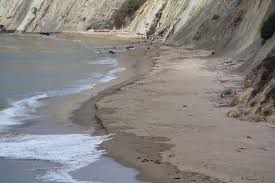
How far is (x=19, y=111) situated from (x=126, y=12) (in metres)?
47.4

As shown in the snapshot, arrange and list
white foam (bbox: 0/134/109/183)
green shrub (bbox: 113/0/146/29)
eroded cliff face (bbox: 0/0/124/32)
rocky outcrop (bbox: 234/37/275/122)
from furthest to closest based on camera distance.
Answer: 1. eroded cliff face (bbox: 0/0/124/32)
2. green shrub (bbox: 113/0/146/29)
3. rocky outcrop (bbox: 234/37/275/122)
4. white foam (bbox: 0/134/109/183)

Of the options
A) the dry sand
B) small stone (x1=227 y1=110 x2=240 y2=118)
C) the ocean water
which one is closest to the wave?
the ocean water

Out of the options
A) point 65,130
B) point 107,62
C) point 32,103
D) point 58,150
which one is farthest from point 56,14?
point 58,150

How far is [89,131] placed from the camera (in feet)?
45.8

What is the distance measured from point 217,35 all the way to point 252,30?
768 cm

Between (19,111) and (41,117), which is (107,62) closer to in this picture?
(19,111)

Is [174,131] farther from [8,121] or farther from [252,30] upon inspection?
[252,30]

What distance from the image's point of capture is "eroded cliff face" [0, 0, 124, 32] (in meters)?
72.6

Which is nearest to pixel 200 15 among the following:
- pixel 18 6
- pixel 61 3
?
pixel 61 3

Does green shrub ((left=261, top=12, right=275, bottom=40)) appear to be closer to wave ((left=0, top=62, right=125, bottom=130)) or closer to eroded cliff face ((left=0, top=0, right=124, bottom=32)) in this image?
wave ((left=0, top=62, right=125, bottom=130))

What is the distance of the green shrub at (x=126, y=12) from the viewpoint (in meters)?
63.6

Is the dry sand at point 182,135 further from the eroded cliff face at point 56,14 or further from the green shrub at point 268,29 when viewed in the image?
the eroded cliff face at point 56,14

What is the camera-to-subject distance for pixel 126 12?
64.5 meters

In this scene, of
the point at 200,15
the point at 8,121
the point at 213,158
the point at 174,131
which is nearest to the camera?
the point at 213,158
